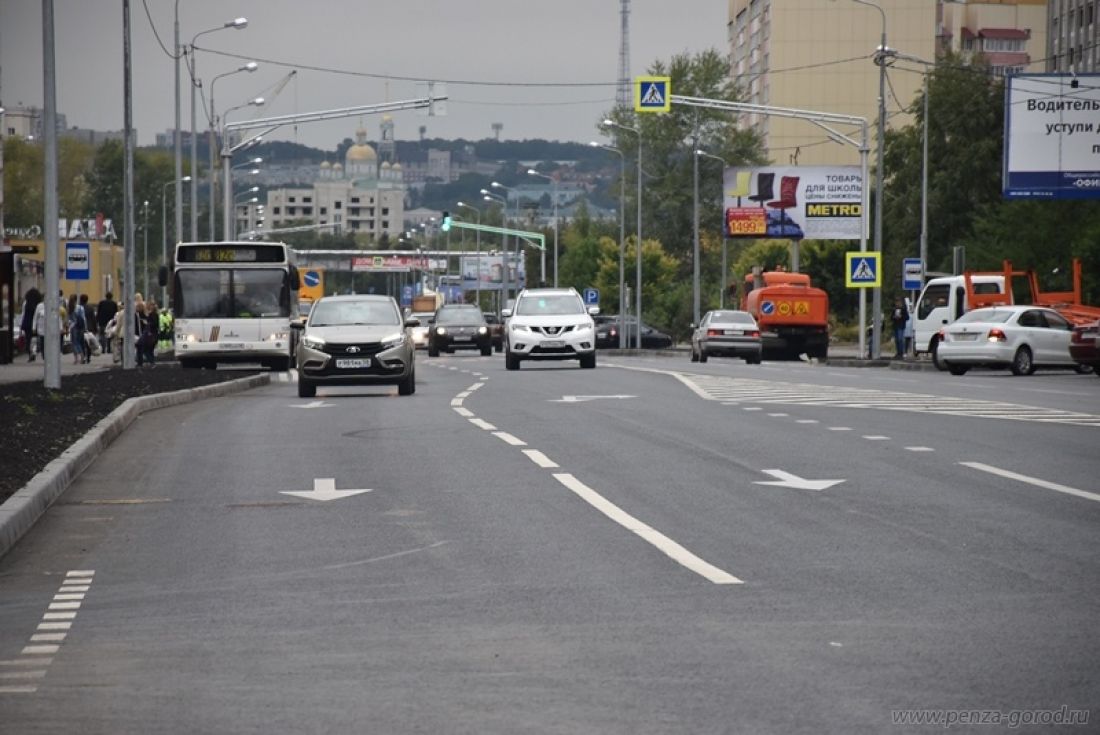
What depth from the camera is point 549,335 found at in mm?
45656

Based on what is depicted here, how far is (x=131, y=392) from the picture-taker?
29750 millimetres

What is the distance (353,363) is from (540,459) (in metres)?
14.2

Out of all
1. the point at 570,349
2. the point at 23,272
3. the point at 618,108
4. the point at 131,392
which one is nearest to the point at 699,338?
the point at 570,349

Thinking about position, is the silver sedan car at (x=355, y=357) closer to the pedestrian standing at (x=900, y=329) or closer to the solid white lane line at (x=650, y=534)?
the solid white lane line at (x=650, y=534)

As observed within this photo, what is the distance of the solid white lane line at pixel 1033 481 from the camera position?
1409 cm

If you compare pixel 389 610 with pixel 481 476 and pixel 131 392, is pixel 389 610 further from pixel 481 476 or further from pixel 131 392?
pixel 131 392

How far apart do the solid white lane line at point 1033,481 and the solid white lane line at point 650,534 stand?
123 inches

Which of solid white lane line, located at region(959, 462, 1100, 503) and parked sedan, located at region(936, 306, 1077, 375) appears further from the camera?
parked sedan, located at region(936, 306, 1077, 375)

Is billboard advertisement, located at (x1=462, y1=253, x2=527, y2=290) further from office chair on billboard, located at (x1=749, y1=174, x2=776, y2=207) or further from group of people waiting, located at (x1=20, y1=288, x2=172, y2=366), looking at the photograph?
group of people waiting, located at (x1=20, y1=288, x2=172, y2=366)

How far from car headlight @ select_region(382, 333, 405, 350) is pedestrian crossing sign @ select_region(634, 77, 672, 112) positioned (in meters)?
15.5

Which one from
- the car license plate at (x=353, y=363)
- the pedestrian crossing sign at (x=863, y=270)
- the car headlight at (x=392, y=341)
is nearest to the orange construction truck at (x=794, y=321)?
the pedestrian crossing sign at (x=863, y=270)

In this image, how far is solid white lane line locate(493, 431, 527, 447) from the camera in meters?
19.4

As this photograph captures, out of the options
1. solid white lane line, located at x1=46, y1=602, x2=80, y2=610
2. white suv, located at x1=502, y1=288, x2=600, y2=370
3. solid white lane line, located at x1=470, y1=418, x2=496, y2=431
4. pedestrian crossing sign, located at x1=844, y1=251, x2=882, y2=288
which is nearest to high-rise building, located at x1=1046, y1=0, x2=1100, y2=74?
pedestrian crossing sign, located at x1=844, y1=251, x2=882, y2=288

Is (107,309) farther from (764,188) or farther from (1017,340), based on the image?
(764,188)
